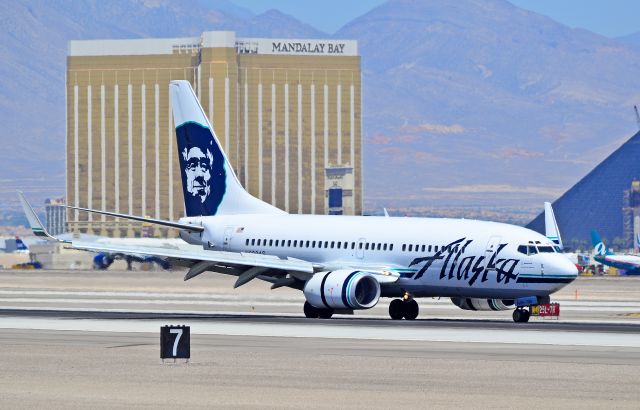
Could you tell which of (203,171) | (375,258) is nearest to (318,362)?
(375,258)

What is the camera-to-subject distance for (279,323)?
200 ft

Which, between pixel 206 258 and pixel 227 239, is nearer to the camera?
pixel 206 258

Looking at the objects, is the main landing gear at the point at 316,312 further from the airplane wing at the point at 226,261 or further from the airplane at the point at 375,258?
the airplane wing at the point at 226,261

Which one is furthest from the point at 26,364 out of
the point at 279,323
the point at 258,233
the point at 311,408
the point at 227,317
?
the point at 258,233

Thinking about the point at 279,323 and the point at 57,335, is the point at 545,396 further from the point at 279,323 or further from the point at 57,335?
the point at 279,323

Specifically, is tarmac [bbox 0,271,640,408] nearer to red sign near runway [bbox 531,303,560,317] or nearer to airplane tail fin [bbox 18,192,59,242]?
red sign near runway [bbox 531,303,560,317]

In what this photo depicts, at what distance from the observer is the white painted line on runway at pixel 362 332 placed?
168 feet

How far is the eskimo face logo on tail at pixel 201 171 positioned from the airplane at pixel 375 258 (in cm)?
114

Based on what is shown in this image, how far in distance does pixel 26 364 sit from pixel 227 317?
2462cm

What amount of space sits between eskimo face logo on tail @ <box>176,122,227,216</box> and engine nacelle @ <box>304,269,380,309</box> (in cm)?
1128

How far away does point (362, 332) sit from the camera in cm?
5494

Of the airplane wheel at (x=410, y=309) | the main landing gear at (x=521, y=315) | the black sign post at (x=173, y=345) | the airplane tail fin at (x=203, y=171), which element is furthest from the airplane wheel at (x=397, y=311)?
the black sign post at (x=173, y=345)

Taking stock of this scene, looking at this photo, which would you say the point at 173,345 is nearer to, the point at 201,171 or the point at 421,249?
the point at 421,249

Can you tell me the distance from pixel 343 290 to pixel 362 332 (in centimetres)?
981
